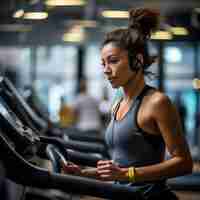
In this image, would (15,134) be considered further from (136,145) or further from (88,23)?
(88,23)

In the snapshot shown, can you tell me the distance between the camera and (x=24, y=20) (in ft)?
16.1

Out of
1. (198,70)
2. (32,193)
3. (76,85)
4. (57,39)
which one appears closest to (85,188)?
(32,193)

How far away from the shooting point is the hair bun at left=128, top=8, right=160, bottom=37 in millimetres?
2502

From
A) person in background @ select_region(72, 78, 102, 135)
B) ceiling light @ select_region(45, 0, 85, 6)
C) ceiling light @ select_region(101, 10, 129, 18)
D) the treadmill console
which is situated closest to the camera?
the treadmill console

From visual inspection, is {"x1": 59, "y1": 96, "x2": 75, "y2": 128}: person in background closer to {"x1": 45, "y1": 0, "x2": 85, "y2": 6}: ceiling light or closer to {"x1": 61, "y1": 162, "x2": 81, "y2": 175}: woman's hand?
{"x1": 45, "y1": 0, "x2": 85, "y2": 6}: ceiling light

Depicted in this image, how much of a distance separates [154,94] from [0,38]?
5.73 metres

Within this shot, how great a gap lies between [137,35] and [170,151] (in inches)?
17.2

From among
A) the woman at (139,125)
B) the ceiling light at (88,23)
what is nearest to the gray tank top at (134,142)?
the woman at (139,125)

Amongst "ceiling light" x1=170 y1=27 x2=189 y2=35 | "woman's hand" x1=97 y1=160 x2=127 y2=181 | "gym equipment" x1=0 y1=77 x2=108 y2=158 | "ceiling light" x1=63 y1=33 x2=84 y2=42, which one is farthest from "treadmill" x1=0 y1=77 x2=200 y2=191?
"ceiling light" x1=63 y1=33 x2=84 y2=42

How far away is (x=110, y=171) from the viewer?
2.22 meters

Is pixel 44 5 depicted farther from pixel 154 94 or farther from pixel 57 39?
pixel 57 39

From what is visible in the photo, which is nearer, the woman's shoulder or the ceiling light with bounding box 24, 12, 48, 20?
the woman's shoulder

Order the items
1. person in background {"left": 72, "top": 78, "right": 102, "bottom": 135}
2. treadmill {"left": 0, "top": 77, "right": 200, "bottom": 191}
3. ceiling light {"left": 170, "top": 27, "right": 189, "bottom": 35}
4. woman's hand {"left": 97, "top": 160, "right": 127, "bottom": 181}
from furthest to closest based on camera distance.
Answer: person in background {"left": 72, "top": 78, "right": 102, "bottom": 135}, ceiling light {"left": 170, "top": 27, "right": 189, "bottom": 35}, treadmill {"left": 0, "top": 77, "right": 200, "bottom": 191}, woman's hand {"left": 97, "top": 160, "right": 127, "bottom": 181}

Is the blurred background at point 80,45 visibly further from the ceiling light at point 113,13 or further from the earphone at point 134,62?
the earphone at point 134,62
